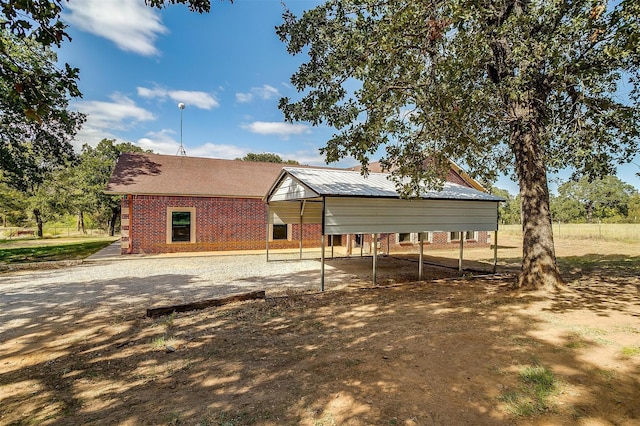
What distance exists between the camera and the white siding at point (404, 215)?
9094mm

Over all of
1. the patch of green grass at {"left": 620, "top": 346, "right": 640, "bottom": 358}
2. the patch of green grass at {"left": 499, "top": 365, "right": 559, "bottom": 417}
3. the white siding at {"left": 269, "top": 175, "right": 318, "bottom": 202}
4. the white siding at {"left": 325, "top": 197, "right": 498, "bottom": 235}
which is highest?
the white siding at {"left": 269, "top": 175, "right": 318, "bottom": 202}

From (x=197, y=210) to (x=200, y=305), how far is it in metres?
10.6

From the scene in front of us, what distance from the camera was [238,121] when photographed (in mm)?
26297

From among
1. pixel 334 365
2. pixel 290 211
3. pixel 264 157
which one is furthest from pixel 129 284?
pixel 264 157

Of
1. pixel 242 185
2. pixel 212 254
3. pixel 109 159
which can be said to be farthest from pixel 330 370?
pixel 109 159

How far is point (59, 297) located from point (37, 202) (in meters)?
28.2

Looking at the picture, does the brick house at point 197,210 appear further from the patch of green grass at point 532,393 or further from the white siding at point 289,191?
the patch of green grass at point 532,393

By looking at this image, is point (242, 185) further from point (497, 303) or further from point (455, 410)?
point (455, 410)

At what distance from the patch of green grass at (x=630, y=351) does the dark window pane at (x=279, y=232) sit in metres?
15.6

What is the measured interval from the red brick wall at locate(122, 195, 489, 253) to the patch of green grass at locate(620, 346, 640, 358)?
41.3ft

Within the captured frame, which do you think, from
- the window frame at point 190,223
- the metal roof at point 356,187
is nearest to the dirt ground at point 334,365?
the metal roof at point 356,187

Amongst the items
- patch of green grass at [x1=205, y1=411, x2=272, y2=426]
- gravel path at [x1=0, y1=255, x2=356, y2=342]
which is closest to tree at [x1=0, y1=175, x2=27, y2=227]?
gravel path at [x1=0, y1=255, x2=356, y2=342]

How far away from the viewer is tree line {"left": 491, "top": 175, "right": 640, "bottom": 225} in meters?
68.3

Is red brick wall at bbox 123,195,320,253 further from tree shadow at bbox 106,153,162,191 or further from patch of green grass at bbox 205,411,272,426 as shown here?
patch of green grass at bbox 205,411,272,426
